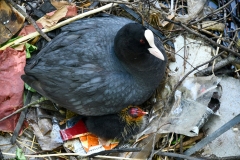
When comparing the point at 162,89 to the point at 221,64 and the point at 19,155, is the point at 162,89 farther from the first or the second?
the point at 19,155

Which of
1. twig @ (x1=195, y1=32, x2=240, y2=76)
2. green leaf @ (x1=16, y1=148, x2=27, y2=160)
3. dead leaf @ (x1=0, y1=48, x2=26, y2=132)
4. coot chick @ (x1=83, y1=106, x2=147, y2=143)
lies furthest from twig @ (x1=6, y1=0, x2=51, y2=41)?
twig @ (x1=195, y1=32, x2=240, y2=76)

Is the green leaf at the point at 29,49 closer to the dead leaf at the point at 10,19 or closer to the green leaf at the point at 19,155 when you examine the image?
the dead leaf at the point at 10,19

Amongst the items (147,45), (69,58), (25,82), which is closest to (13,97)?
(25,82)

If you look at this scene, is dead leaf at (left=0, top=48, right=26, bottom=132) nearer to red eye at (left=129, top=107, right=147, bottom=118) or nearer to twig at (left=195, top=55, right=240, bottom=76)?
red eye at (left=129, top=107, right=147, bottom=118)

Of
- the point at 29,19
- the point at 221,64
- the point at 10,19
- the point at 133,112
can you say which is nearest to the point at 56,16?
the point at 29,19

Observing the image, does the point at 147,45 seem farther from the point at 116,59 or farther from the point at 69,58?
the point at 69,58

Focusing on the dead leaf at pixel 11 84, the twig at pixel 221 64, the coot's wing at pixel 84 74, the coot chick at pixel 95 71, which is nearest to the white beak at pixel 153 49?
the coot chick at pixel 95 71
